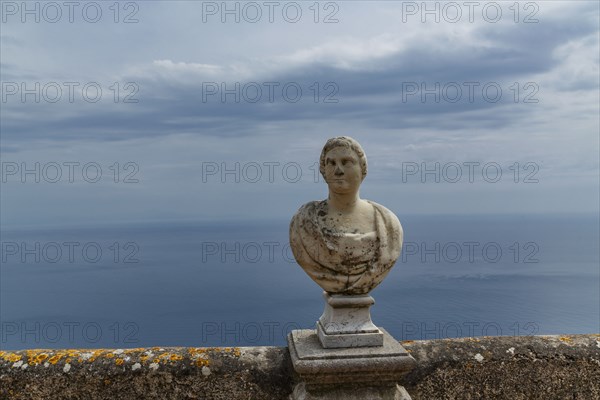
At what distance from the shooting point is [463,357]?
13.4ft

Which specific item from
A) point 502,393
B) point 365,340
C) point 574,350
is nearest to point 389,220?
point 365,340

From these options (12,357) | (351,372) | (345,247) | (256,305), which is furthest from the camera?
(256,305)

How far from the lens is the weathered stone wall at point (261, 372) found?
3.77 m

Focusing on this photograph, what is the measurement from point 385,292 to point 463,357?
94934 mm

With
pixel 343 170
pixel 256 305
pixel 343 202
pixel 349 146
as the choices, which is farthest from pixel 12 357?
pixel 256 305

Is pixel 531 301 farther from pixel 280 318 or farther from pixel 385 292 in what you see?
pixel 280 318

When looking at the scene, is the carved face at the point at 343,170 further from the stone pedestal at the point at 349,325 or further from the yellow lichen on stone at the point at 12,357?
the yellow lichen on stone at the point at 12,357

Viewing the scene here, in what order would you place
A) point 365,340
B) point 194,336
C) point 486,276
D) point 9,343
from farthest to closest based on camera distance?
point 486,276 < point 9,343 < point 194,336 < point 365,340

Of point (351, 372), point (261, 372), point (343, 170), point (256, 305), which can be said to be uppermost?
point (343, 170)

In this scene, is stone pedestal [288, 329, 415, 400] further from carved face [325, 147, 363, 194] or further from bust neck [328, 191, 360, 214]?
carved face [325, 147, 363, 194]

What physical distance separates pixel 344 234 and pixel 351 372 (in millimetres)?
1024

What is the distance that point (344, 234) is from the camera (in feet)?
12.3

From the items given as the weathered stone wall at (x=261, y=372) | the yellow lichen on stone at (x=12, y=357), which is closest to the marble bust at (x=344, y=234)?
the weathered stone wall at (x=261, y=372)

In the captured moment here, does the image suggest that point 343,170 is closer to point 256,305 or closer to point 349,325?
point 349,325
